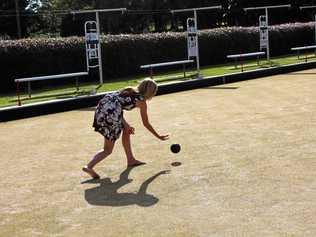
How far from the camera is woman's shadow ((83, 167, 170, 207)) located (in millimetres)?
5879

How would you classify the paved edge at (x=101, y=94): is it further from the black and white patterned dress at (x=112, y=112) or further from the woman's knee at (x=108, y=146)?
the black and white patterned dress at (x=112, y=112)

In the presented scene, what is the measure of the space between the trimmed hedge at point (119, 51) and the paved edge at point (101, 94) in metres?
4.23

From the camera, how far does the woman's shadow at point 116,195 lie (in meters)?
5.88

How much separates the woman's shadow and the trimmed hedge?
1199 cm

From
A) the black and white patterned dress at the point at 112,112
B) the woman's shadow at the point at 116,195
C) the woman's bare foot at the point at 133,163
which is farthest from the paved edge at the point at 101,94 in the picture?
the woman's shadow at the point at 116,195

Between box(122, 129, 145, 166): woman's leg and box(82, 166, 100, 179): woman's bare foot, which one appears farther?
box(122, 129, 145, 166): woman's leg

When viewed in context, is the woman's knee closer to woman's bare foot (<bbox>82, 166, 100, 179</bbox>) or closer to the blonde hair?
woman's bare foot (<bbox>82, 166, 100, 179</bbox>)

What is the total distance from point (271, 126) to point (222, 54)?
16.5m

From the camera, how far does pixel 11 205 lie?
6.00 meters

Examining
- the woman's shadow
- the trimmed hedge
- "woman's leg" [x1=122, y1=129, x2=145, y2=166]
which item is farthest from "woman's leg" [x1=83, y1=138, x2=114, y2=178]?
the trimmed hedge

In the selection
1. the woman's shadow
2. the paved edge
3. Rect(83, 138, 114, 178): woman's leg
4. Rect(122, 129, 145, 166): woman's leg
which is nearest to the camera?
the woman's shadow

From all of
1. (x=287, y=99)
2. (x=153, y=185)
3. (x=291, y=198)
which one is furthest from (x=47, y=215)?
(x=287, y=99)

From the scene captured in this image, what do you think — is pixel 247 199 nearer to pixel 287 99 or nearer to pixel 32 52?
pixel 287 99

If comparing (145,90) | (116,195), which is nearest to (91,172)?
(116,195)
